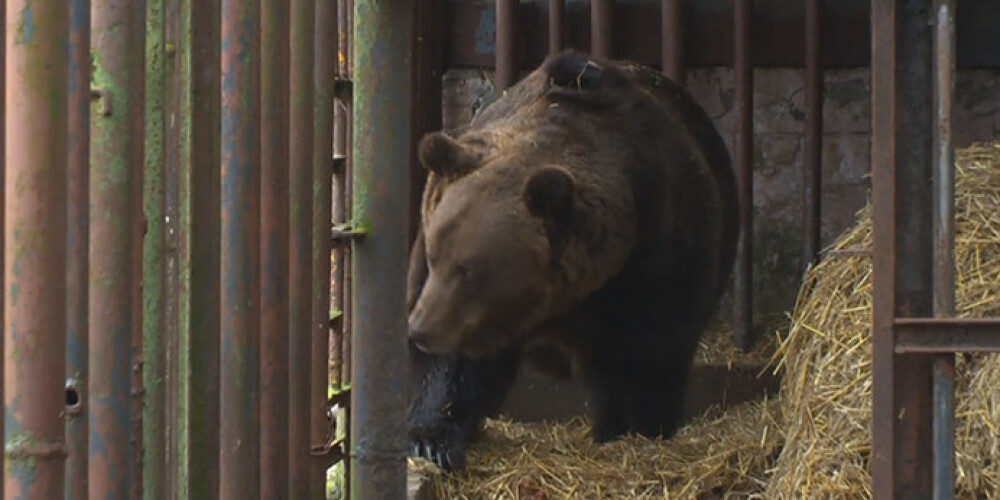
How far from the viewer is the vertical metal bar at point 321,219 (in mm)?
3709

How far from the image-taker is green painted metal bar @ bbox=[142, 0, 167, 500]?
8.65 feet

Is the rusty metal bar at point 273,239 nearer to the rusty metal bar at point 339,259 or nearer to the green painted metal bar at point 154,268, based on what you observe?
the green painted metal bar at point 154,268

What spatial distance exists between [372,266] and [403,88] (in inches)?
17.0

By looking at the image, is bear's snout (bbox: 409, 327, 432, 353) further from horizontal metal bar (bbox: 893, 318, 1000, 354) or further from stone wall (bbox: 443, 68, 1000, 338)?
stone wall (bbox: 443, 68, 1000, 338)

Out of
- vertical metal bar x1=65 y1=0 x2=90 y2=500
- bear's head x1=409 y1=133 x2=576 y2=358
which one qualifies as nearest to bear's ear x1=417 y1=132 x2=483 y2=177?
bear's head x1=409 y1=133 x2=576 y2=358

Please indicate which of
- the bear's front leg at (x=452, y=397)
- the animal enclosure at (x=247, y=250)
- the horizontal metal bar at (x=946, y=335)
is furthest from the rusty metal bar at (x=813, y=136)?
the horizontal metal bar at (x=946, y=335)

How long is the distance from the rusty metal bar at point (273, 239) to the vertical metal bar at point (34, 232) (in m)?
1.04

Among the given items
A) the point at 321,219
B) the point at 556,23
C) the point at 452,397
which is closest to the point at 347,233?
the point at 321,219

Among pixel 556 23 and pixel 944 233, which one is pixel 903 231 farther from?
pixel 556 23

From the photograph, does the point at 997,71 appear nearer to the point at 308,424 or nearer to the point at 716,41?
the point at 716,41

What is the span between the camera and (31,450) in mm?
2143

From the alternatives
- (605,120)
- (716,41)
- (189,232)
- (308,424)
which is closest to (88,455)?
(189,232)

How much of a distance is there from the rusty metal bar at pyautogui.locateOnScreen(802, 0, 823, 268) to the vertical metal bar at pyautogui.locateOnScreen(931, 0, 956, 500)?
3.67m

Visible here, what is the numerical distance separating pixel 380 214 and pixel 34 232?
5.58 feet
